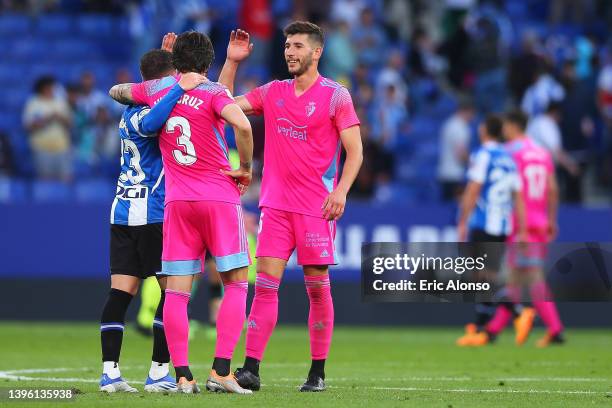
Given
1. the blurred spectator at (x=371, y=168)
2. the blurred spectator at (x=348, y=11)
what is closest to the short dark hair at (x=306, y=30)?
the blurred spectator at (x=371, y=168)

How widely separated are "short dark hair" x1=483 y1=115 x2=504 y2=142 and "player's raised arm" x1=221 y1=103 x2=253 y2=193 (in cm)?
→ 713

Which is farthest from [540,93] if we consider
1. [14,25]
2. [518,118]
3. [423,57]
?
[14,25]

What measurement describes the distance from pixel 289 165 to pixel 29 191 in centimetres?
1085

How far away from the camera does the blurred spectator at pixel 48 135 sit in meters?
20.2

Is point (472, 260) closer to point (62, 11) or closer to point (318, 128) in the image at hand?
point (318, 128)

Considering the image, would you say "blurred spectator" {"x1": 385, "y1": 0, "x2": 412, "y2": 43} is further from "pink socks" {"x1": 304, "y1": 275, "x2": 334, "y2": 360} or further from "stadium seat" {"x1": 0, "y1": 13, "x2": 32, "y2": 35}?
"pink socks" {"x1": 304, "y1": 275, "x2": 334, "y2": 360}

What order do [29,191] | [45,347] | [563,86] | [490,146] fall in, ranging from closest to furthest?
[45,347], [490,146], [29,191], [563,86]

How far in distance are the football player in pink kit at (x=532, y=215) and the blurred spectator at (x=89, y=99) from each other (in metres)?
7.01

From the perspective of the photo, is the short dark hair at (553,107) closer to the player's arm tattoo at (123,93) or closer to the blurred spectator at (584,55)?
the blurred spectator at (584,55)

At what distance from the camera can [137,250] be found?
381 inches

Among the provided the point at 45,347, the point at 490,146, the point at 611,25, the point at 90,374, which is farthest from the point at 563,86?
the point at 90,374

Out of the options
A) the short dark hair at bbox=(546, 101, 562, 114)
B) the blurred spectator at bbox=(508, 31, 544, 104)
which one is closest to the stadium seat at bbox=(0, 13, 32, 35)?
the blurred spectator at bbox=(508, 31, 544, 104)

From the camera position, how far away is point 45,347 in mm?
14688

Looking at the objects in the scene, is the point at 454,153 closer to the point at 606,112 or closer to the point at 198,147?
the point at 606,112
